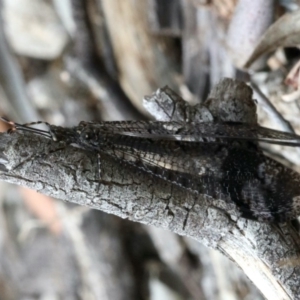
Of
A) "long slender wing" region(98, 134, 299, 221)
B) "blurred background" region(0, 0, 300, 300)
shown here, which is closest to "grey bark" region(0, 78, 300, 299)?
"long slender wing" region(98, 134, 299, 221)

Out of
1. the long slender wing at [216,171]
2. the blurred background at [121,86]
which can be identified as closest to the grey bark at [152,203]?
the long slender wing at [216,171]

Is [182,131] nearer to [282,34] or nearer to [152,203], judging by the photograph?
[152,203]

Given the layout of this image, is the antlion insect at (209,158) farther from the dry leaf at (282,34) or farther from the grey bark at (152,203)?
the dry leaf at (282,34)

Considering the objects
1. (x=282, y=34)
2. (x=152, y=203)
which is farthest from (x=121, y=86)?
(x=152, y=203)

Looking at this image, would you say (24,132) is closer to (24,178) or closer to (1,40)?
(24,178)

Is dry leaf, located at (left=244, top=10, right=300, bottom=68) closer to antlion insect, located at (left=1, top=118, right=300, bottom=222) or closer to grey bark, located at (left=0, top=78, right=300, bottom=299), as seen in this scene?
antlion insect, located at (left=1, top=118, right=300, bottom=222)

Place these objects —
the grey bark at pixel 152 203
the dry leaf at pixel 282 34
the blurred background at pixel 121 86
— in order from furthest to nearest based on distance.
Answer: the blurred background at pixel 121 86
the dry leaf at pixel 282 34
the grey bark at pixel 152 203
